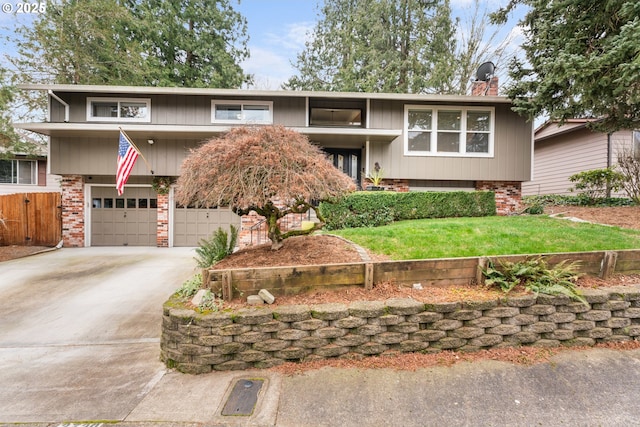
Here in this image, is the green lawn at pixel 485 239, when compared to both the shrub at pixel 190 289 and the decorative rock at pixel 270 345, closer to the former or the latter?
the decorative rock at pixel 270 345

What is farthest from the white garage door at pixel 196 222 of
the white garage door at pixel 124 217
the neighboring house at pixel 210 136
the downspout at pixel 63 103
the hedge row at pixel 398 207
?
the hedge row at pixel 398 207

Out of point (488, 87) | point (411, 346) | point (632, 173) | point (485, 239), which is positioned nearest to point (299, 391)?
point (411, 346)

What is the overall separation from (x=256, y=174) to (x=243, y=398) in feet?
7.59

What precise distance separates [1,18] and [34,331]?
16142 mm

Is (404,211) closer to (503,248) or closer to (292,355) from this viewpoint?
(503,248)

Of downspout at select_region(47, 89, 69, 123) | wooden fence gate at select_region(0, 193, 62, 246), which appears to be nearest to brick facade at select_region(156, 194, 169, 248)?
wooden fence gate at select_region(0, 193, 62, 246)

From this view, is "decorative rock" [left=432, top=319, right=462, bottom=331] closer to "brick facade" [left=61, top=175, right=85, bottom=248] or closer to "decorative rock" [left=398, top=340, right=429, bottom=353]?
"decorative rock" [left=398, top=340, right=429, bottom=353]

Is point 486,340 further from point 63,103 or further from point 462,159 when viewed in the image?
point 63,103

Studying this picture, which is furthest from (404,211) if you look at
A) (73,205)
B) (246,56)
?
(246,56)

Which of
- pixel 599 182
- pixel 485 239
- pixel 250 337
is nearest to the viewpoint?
pixel 250 337

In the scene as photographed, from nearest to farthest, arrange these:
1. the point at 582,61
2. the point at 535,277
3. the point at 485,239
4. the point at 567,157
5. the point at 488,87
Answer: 1. the point at 535,277
2. the point at 485,239
3. the point at 582,61
4. the point at 488,87
5. the point at 567,157

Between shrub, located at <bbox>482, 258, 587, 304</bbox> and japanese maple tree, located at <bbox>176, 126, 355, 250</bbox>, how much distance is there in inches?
83.0

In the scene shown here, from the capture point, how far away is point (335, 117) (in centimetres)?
1237

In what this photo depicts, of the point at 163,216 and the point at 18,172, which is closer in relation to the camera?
the point at 163,216
